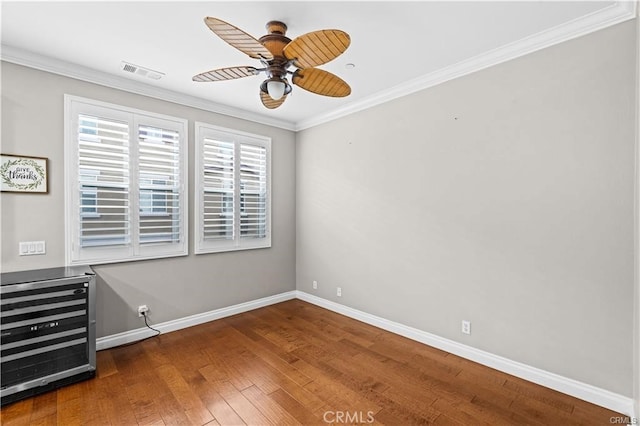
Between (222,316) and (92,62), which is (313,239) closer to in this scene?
(222,316)

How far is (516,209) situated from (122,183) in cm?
390

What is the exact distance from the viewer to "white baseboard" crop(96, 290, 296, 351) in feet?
10.3

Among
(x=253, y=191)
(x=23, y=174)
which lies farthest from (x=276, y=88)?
(x=23, y=174)

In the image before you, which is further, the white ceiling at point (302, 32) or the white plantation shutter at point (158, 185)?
the white plantation shutter at point (158, 185)

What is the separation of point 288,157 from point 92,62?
2.64 meters

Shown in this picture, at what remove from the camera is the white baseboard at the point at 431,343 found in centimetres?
219

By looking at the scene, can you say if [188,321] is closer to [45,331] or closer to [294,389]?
[45,331]

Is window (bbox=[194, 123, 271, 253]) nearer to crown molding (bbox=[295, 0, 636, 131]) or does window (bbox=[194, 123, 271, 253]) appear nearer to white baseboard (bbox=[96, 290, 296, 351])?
white baseboard (bbox=[96, 290, 296, 351])

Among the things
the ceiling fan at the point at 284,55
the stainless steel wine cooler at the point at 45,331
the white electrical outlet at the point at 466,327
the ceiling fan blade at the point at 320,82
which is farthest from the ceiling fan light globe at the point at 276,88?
the white electrical outlet at the point at 466,327

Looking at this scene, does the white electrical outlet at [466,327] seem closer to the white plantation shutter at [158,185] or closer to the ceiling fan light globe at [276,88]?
the ceiling fan light globe at [276,88]

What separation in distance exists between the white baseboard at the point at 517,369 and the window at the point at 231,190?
75.8 inches

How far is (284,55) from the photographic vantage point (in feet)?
6.64

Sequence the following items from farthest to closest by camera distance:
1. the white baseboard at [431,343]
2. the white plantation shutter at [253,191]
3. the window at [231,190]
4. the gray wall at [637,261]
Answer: the white plantation shutter at [253,191]
the window at [231,190]
the white baseboard at [431,343]
the gray wall at [637,261]

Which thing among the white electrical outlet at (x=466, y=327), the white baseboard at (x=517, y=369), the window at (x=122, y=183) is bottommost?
the white baseboard at (x=517, y=369)
